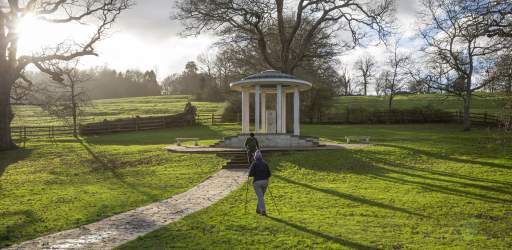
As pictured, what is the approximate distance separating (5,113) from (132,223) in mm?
21868

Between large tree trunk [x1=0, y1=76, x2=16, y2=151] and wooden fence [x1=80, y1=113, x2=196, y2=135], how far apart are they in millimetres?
11612

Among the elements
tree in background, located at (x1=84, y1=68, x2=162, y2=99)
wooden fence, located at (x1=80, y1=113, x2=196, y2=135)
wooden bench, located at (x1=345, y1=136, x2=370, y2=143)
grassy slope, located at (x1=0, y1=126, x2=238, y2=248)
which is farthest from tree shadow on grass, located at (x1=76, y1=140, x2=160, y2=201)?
tree in background, located at (x1=84, y1=68, x2=162, y2=99)

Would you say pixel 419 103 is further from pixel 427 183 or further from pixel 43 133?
pixel 427 183

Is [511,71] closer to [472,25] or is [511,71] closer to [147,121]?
[472,25]

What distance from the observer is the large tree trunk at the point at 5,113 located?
2702cm

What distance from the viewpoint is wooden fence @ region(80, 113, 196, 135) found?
132 ft

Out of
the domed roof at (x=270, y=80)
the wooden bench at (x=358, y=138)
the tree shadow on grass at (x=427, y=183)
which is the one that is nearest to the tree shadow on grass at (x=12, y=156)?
the domed roof at (x=270, y=80)

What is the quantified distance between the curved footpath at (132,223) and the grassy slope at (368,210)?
1.58 ft

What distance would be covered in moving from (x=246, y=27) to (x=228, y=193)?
1944 centimetres

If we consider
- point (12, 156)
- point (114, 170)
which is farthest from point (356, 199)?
point (12, 156)

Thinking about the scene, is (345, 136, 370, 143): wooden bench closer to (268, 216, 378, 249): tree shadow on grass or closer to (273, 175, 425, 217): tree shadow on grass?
(273, 175, 425, 217): tree shadow on grass

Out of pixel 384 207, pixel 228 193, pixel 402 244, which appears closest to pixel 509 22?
pixel 384 207

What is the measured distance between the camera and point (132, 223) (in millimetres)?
10070

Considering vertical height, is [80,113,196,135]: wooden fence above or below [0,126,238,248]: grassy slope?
above
